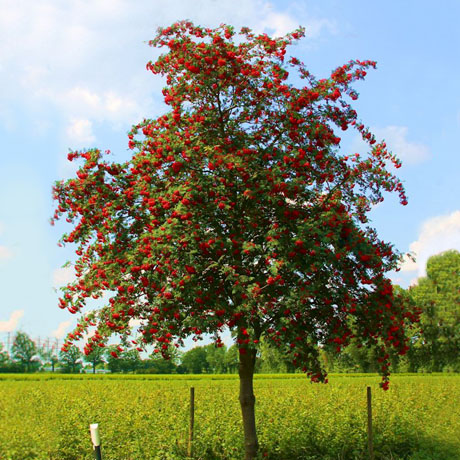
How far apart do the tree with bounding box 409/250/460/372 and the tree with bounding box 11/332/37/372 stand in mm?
80554

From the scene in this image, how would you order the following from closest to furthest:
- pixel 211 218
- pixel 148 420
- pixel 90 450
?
1. pixel 211 218
2. pixel 90 450
3. pixel 148 420

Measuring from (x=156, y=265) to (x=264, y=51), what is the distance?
567 centimetres

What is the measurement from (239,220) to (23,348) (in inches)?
4352

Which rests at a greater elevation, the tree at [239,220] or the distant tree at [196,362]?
the tree at [239,220]

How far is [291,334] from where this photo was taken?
10672 mm

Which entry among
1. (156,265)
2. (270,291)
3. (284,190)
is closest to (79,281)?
(156,265)

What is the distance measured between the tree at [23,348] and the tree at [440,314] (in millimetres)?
80554

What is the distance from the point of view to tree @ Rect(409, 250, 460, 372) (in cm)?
6381

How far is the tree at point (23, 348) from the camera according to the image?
10764cm

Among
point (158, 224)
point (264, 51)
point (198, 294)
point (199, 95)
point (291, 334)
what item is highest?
point (264, 51)

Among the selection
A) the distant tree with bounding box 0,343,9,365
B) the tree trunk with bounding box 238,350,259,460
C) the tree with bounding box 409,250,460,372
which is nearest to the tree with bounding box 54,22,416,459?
the tree trunk with bounding box 238,350,259,460

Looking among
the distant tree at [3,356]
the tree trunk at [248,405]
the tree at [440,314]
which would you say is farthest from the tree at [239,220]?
the distant tree at [3,356]

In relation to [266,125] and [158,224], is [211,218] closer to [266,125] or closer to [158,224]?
[158,224]

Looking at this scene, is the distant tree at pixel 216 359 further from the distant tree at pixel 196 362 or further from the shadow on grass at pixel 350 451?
the shadow on grass at pixel 350 451
